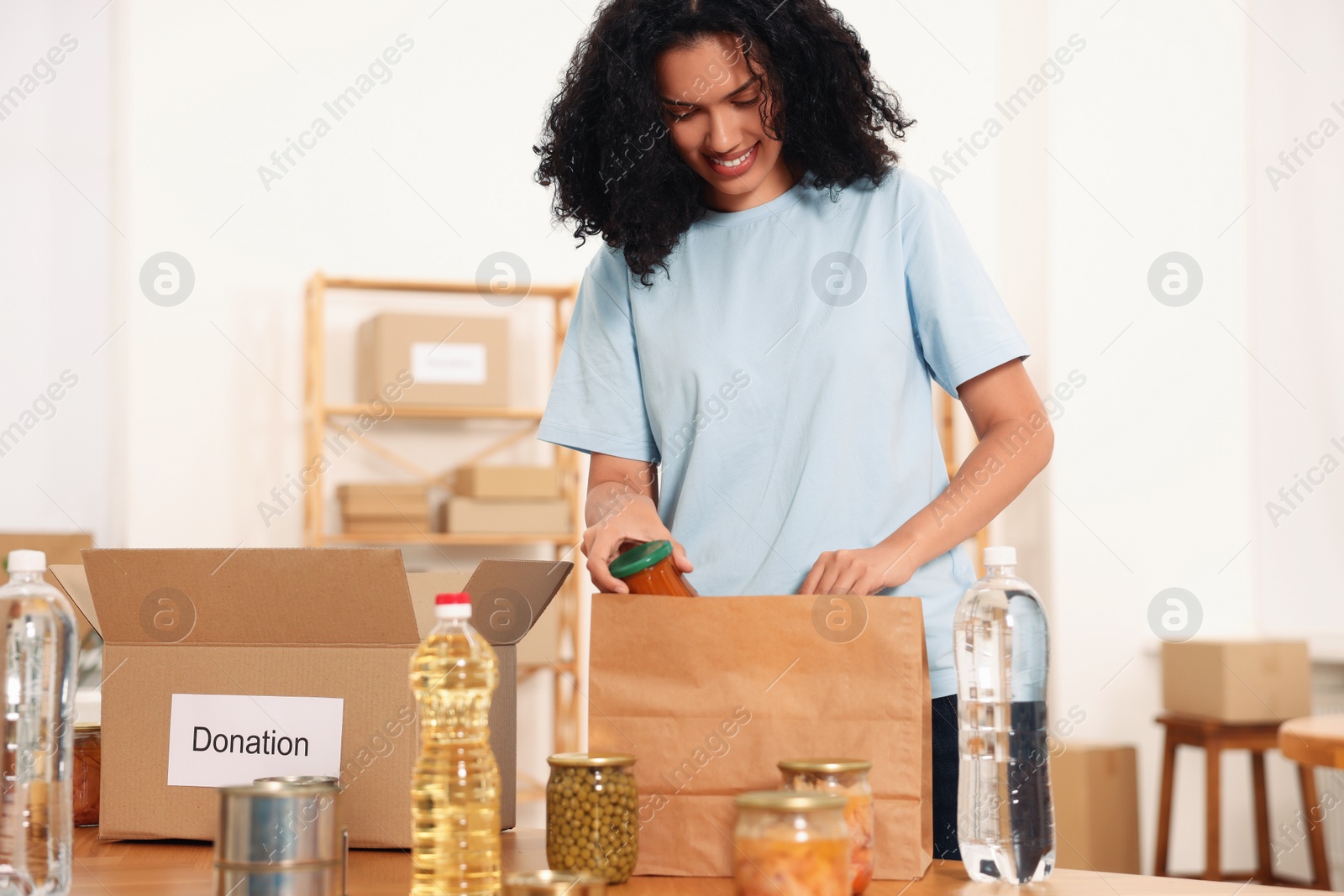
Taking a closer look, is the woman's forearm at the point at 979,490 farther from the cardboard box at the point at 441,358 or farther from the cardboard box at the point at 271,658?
the cardboard box at the point at 441,358

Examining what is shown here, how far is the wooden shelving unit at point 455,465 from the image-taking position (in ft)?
11.6

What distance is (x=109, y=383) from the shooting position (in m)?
3.68

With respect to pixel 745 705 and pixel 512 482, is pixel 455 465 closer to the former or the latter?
pixel 512 482

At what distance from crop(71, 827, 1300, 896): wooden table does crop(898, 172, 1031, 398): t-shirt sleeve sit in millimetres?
486

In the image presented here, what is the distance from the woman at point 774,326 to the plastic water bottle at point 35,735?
46cm

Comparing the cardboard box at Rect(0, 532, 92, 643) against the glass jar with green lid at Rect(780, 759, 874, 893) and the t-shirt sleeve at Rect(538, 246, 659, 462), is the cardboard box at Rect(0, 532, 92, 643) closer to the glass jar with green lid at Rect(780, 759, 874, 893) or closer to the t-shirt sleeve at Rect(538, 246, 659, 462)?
the t-shirt sleeve at Rect(538, 246, 659, 462)

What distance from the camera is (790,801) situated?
0.73 m

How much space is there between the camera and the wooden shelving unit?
139 inches

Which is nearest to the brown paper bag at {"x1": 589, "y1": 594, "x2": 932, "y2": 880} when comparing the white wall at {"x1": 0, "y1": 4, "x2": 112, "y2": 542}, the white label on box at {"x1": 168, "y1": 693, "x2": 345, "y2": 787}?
the white label on box at {"x1": 168, "y1": 693, "x2": 345, "y2": 787}

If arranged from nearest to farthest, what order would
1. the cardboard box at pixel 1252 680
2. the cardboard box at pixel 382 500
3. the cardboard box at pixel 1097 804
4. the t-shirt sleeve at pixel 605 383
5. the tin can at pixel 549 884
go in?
the tin can at pixel 549 884 → the t-shirt sleeve at pixel 605 383 → the cardboard box at pixel 1252 680 → the cardboard box at pixel 1097 804 → the cardboard box at pixel 382 500

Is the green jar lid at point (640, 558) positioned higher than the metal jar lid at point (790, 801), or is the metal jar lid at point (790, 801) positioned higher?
the green jar lid at point (640, 558)

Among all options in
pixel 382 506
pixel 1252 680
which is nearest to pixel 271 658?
pixel 382 506

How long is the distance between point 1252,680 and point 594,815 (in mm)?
2926

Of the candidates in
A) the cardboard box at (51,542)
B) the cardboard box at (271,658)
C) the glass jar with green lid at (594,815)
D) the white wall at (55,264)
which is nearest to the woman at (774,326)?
the cardboard box at (271,658)
